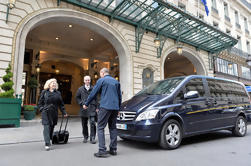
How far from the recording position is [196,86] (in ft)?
15.6

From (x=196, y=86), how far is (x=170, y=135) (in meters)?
1.71

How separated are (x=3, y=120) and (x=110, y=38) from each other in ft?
25.1

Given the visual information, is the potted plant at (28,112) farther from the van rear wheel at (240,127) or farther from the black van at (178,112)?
the van rear wheel at (240,127)

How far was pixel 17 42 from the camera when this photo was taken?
7789 mm

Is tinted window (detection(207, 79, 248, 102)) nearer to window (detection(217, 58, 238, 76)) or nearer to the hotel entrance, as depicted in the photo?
the hotel entrance

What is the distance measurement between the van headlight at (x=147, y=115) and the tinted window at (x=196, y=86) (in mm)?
1325

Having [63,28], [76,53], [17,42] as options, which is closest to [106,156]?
[17,42]

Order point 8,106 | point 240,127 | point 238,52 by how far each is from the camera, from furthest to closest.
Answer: point 238,52, point 8,106, point 240,127

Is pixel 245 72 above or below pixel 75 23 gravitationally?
below

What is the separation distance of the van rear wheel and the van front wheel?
277 centimetres

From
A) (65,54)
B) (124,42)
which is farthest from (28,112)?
(65,54)

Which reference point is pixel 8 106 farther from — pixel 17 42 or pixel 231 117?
pixel 231 117

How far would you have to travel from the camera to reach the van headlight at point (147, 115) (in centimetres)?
375

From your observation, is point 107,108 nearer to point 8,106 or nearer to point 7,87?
point 8,106
